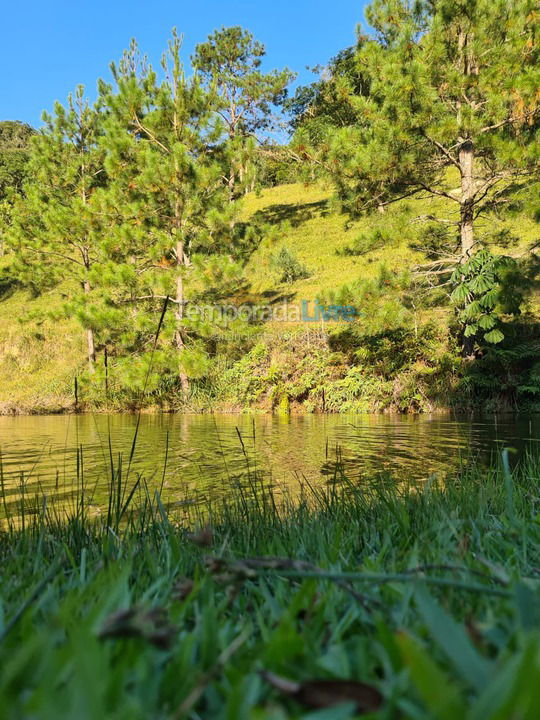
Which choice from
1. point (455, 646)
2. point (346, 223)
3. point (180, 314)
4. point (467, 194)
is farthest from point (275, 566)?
point (180, 314)

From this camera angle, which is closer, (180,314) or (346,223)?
→ (346,223)

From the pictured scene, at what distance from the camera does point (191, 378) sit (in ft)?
44.9

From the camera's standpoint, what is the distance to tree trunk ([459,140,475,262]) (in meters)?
10.4

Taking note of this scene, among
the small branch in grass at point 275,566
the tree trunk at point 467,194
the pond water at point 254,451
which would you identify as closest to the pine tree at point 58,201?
the pond water at point 254,451

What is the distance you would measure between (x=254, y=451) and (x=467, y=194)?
7.82 metres

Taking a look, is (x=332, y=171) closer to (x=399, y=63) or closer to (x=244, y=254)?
(x=399, y=63)

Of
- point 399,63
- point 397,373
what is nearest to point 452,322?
point 397,373

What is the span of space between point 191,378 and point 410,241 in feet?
22.3

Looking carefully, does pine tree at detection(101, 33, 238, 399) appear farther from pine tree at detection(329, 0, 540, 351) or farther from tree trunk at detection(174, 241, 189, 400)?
pine tree at detection(329, 0, 540, 351)

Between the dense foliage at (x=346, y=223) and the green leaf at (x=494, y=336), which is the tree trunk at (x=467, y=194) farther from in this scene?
the green leaf at (x=494, y=336)

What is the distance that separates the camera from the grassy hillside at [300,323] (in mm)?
10352

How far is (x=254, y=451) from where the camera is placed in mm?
6008

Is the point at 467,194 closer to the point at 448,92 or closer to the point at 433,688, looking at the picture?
the point at 448,92

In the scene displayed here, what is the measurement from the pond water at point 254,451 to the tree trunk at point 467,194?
3780 mm
